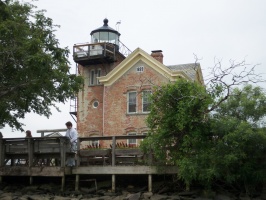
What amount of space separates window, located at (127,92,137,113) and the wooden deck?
1335 cm

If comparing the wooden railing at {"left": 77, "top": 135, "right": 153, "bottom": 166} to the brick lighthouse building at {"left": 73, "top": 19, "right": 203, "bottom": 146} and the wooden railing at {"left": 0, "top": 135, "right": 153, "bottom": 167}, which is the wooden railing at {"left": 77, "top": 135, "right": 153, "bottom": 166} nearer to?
the wooden railing at {"left": 0, "top": 135, "right": 153, "bottom": 167}

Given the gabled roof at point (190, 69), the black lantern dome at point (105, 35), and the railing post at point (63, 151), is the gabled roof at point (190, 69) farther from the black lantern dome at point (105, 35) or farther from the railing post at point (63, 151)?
the railing post at point (63, 151)

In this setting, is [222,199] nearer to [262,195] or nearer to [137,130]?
[262,195]

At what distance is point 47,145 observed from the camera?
52.1ft

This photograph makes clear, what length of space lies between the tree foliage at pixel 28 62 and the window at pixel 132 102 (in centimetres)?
1198

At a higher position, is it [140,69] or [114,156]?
[140,69]

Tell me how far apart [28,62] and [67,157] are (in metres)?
3.76

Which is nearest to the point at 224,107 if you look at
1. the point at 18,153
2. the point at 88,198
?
the point at 88,198

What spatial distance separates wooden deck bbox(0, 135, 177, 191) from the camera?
15.0 meters

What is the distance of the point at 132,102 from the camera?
2986 centimetres

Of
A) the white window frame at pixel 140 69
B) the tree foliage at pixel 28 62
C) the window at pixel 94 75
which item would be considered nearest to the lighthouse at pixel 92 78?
the window at pixel 94 75

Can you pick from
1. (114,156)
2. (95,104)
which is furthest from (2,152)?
(95,104)

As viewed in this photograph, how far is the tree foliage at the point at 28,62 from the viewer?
15.2 meters

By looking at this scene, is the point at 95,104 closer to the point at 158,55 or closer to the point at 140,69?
the point at 140,69
